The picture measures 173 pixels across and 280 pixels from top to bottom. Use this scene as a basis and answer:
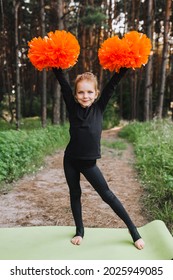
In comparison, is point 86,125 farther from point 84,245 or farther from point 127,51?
point 84,245

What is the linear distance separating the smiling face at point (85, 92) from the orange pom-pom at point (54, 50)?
0.24m

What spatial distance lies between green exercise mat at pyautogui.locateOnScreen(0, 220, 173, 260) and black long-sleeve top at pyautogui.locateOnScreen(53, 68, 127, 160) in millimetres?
853

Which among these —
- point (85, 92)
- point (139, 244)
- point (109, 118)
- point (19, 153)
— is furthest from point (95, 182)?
point (109, 118)

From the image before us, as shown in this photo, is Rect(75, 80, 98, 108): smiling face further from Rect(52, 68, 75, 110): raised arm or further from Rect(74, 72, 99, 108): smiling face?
Rect(52, 68, 75, 110): raised arm

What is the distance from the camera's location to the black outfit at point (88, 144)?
3305mm

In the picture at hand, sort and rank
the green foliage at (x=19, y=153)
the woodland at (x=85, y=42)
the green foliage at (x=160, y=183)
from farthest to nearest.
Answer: the woodland at (x=85, y=42) → the green foliage at (x=19, y=153) → the green foliage at (x=160, y=183)

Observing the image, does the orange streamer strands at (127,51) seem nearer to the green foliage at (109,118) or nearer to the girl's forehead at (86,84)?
the girl's forehead at (86,84)

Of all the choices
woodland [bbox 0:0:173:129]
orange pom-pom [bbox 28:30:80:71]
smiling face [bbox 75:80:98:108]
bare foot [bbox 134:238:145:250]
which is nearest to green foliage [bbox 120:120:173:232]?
bare foot [bbox 134:238:145:250]

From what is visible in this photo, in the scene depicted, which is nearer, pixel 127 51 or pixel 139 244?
pixel 127 51

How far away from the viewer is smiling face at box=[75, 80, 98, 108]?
333cm

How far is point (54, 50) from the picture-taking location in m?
3.23

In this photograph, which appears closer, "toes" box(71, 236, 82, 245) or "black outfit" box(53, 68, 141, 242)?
"black outfit" box(53, 68, 141, 242)

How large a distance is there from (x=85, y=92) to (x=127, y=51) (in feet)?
1.74

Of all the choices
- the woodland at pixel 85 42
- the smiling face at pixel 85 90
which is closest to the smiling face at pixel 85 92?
Answer: the smiling face at pixel 85 90
